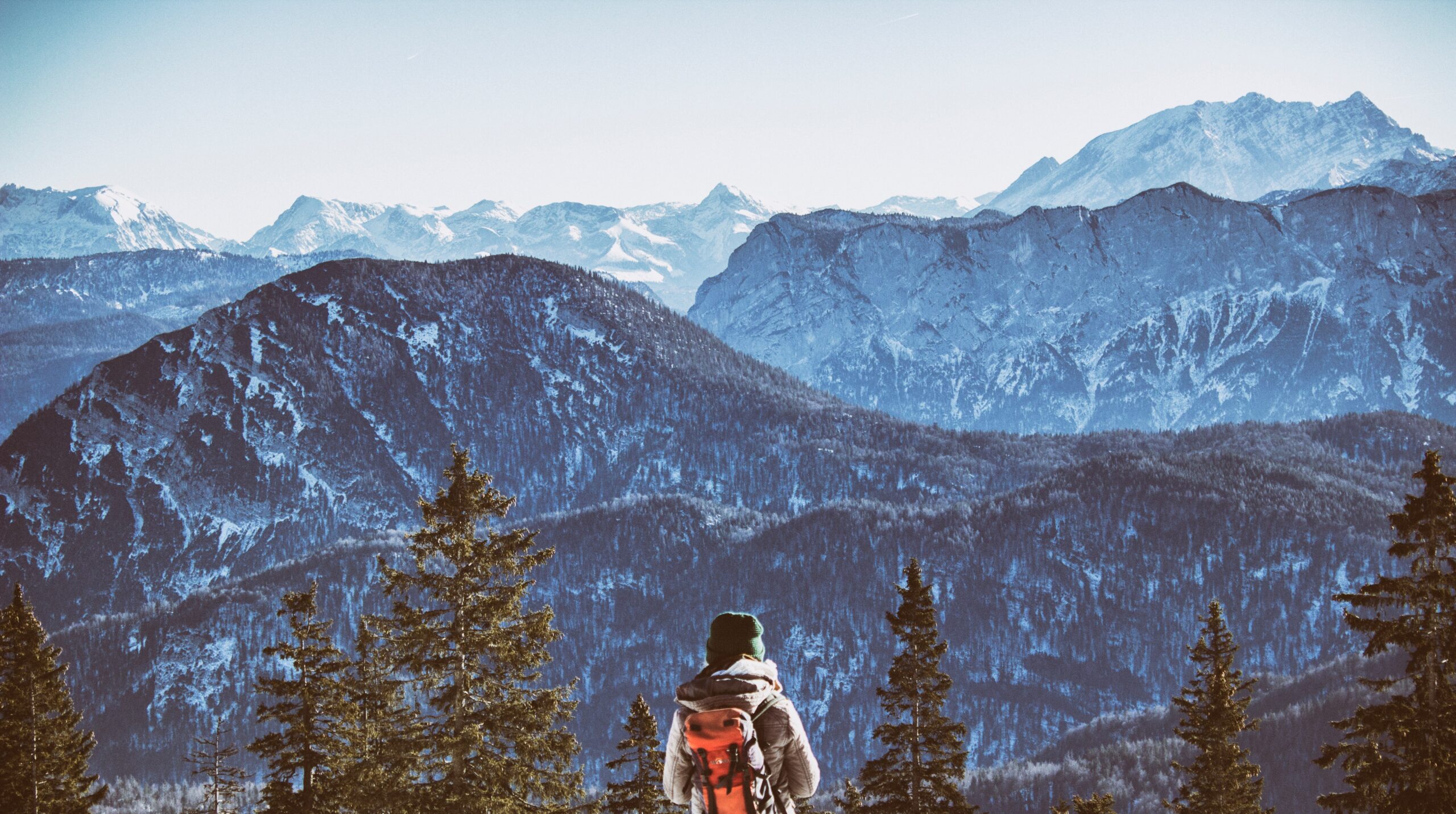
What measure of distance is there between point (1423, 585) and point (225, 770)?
3725cm

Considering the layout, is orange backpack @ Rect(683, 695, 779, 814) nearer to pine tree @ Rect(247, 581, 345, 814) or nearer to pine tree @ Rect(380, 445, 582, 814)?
pine tree @ Rect(380, 445, 582, 814)

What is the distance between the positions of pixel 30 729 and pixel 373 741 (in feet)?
41.7

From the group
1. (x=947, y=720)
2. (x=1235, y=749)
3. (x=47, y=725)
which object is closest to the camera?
(x=947, y=720)

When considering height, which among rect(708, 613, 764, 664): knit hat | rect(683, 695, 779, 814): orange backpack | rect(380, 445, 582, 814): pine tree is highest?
rect(380, 445, 582, 814): pine tree

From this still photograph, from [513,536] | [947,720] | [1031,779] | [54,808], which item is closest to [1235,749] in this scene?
[947,720]

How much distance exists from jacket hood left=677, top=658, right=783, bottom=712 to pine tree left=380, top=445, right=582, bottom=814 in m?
12.9

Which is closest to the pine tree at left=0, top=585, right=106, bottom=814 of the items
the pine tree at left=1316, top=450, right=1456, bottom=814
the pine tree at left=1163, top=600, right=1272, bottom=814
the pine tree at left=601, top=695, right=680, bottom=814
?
the pine tree at left=601, top=695, right=680, bottom=814

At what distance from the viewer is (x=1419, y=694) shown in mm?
26344

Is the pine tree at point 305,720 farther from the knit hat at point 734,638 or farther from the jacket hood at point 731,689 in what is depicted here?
the jacket hood at point 731,689

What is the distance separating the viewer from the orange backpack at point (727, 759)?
12.5 metres

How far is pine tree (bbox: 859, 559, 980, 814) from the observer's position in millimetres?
29344

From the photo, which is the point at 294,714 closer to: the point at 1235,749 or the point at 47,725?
the point at 47,725

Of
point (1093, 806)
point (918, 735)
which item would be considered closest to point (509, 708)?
point (918, 735)

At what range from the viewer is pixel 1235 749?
117 ft
